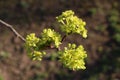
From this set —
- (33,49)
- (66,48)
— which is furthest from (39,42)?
(66,48)

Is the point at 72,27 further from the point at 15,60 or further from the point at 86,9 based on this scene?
the point at 86,9

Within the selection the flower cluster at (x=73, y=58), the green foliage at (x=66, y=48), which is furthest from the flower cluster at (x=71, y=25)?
the flower cluster at (x=73, y=58)

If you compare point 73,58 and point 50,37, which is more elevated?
point 50,37

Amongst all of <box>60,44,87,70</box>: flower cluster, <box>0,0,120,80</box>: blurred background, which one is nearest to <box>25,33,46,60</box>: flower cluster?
<box>60,44,87,70</box>: flower cluster

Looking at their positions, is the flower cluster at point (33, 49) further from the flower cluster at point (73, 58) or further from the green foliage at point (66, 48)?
the flower cluster at point (73, 58)

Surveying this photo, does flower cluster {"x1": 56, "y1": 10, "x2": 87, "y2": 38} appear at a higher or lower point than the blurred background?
lower

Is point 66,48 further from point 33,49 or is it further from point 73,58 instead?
point 33,49

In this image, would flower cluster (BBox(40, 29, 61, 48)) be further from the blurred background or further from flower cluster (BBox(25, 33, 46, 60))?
the blurred background
